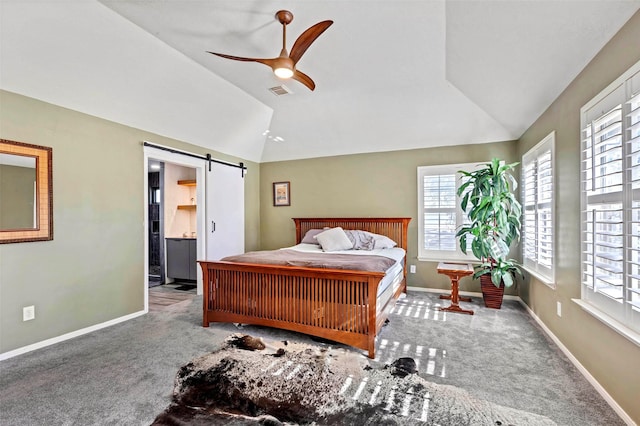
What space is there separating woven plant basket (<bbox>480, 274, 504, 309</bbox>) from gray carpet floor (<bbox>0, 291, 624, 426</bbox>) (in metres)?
0.25

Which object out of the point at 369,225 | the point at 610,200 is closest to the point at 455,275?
the point at 369,225

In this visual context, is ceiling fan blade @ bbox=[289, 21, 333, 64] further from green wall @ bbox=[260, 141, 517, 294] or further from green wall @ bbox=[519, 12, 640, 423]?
green wall @ bbox=[260, 141, 517, 294]

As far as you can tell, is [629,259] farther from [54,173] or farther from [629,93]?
[54,173]

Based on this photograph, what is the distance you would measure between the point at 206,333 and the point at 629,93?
3.96 metres

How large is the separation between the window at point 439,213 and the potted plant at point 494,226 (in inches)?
27.4

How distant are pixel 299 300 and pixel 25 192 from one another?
9.28ft

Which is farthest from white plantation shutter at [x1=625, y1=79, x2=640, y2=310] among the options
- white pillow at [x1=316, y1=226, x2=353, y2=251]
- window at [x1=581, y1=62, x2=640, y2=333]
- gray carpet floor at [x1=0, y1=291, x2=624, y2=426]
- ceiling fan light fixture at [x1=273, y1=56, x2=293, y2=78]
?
white pillow at [x1=316, y1=226, x2=353, y2=251]

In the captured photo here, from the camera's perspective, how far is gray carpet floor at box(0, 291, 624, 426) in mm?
1967

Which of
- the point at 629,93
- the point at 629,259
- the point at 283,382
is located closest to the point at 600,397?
the point at 629,259

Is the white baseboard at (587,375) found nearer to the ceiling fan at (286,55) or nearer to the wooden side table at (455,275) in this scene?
the wooden side table at (455,275)

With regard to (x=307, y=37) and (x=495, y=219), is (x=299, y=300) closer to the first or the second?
(x=307, y=37)

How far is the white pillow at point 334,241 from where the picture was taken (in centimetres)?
466

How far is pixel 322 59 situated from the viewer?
3312 mm

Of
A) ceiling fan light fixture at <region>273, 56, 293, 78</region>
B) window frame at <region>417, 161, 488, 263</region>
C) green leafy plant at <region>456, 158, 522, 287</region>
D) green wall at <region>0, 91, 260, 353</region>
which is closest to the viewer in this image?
ceiling fan light fixture at <region>273, 56, 293, 78</region>
